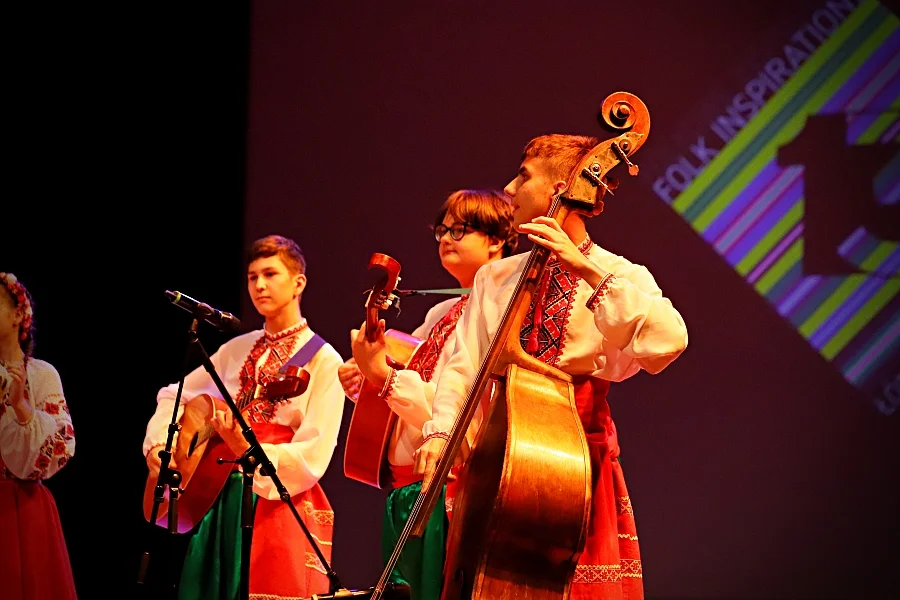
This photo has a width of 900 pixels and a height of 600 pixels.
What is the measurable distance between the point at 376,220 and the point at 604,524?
288 centimetres

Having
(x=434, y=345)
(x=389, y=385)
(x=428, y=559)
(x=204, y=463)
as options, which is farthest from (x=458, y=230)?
(x=204, y=463)

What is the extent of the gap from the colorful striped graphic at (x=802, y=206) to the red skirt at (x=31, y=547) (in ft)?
9.40

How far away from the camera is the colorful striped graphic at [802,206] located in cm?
439

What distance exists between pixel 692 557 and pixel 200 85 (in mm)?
3279

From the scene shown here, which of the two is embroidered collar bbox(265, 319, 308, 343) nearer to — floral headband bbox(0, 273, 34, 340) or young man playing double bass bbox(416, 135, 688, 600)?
floral headband bbox(0, 273, 34, 340)

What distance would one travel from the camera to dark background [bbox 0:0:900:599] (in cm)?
446

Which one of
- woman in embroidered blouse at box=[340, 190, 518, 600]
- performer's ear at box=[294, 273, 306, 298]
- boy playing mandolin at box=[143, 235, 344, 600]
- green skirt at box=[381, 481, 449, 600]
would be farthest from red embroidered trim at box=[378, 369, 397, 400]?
performer's ear at box=[294, 273, 306, 298]

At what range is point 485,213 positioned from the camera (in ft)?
11.6

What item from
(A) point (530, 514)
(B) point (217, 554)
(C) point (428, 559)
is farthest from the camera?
(B) point (217, 554)

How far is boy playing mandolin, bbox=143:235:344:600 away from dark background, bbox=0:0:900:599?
0.84 metres

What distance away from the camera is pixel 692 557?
450cm

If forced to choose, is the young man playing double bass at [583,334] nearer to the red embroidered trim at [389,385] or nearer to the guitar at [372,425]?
the red embroidered trim at [389,385]

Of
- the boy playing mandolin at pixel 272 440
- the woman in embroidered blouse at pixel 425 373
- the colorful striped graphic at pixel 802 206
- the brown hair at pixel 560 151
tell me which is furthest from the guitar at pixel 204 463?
the colorful striped graphic at pixel 802 206

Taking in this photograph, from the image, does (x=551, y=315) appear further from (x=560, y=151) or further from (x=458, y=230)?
(x=458, y=230)
